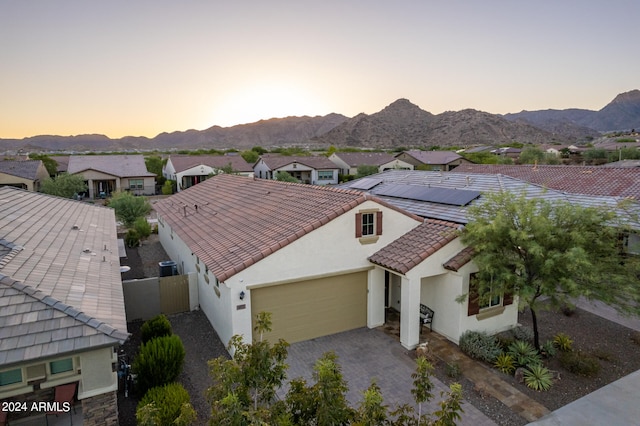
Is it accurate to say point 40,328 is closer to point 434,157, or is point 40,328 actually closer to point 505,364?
point 505,364

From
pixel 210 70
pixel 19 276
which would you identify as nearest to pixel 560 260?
pixel 19 276

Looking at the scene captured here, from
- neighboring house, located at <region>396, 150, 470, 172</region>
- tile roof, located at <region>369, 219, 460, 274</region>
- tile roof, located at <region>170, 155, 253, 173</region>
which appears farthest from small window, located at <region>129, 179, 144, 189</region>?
tile roof, located at <region>369, 219, 460, 274</region>

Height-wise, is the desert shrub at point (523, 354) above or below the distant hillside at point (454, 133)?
below

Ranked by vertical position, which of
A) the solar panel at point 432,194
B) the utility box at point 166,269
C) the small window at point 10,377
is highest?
the solar panel at point 432,194

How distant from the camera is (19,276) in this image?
8.23 meters

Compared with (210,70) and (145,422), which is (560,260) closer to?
(145,422)

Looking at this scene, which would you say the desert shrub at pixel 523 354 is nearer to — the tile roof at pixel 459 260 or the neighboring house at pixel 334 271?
the neighboring house at pixel 334 271

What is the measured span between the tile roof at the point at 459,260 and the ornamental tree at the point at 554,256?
0.51 metres

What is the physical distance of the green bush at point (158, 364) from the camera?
9867 mm

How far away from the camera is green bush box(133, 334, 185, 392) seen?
9.87m

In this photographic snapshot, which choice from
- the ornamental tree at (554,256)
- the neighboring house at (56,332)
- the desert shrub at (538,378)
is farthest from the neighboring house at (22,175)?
the desert shrub at (538,378)

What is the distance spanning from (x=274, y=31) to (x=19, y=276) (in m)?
28.0

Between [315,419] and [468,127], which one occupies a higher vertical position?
[468,127]

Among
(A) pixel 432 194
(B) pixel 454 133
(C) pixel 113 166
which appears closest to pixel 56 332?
(A) pixel 432 194
